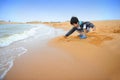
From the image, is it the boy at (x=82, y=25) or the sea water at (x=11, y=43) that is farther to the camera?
the boy at (x=82, y=25)

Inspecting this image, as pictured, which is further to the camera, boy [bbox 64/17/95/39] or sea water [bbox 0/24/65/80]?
boy [bbox 64/17/95/39]

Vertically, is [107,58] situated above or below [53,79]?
above

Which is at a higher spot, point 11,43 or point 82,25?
point 82,25

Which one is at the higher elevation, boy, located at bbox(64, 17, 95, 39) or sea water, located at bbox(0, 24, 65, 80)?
boy, located at bbox(64, 17, 95, 39)

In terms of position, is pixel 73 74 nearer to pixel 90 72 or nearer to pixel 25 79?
pixel 90 72

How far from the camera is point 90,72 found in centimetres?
196

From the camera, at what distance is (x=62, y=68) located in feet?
7.33

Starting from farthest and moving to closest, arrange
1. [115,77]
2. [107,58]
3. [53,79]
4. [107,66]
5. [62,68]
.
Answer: [107,58]
[62,68]
[107,66]
[53,79]
[115,77]

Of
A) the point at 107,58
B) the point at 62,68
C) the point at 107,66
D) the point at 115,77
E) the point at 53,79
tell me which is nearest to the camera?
the point at 115,77

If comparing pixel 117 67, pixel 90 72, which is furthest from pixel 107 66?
pixel 90 72

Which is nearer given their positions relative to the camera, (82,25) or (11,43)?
(82,25)

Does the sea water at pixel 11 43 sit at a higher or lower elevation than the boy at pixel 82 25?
lower

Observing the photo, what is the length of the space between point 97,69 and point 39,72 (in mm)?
1135

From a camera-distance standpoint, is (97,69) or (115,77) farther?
(97,69)
